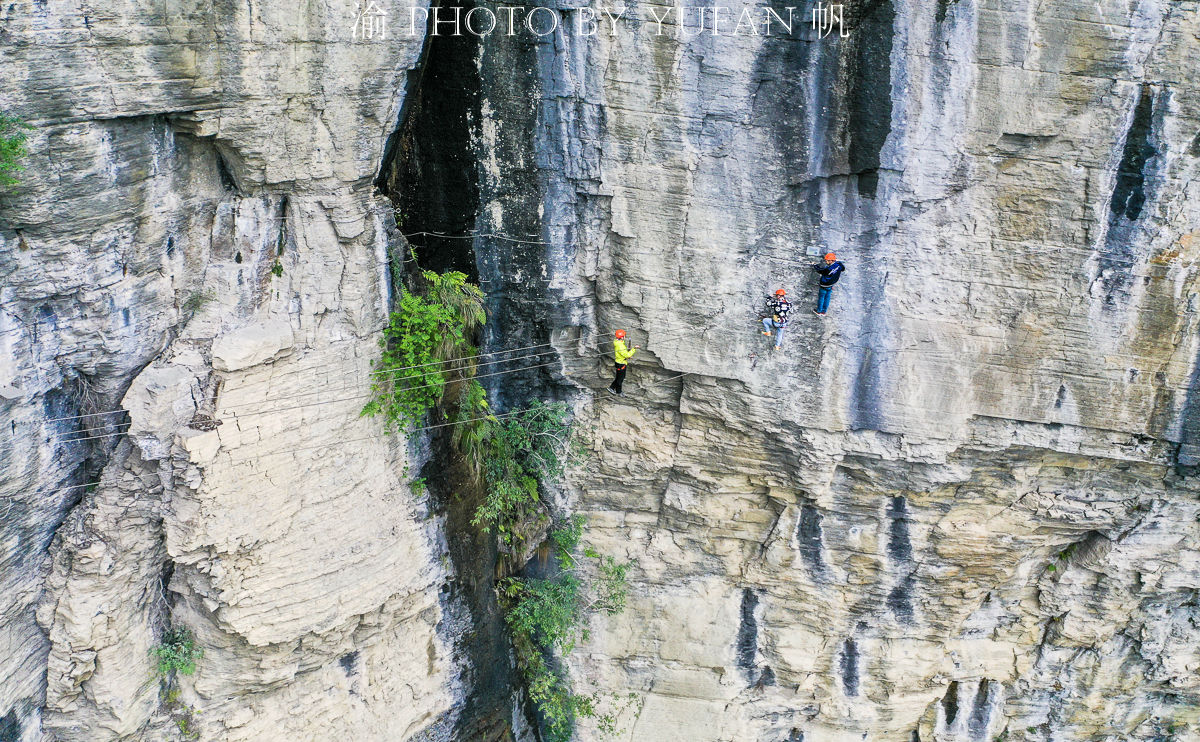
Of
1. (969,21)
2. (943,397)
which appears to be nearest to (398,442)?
(943,397)

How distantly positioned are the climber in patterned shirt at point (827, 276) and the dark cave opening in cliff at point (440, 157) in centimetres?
325

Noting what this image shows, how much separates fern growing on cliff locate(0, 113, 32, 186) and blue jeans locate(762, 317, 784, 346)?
614 centimetres

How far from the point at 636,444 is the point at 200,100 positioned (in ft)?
17.3

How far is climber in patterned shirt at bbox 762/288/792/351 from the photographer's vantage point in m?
8.52

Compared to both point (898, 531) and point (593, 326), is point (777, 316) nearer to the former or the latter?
point (593, 326)

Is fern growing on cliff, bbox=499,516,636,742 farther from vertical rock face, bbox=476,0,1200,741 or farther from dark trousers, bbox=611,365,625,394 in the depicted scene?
dark trousers, bbox=611,365,625,394

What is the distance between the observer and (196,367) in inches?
304

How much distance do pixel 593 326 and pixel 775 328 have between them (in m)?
1.79

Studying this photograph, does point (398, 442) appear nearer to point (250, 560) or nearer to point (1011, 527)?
point (250, 560)

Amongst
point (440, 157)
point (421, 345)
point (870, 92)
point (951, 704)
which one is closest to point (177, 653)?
point (421, 345)

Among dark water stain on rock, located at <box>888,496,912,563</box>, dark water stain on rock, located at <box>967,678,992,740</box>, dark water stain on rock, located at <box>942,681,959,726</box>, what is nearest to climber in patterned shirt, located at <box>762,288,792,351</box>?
dark water stain on rock, located at <box>888,496,912,563</box>

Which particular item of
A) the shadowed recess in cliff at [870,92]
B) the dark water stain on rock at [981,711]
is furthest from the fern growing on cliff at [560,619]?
the shadowed recess in cliff at [870,92]

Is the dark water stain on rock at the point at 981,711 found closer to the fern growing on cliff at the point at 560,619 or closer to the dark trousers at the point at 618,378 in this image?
the fern growing on cliff at the point at 560,619

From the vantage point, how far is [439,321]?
857 centimetres
